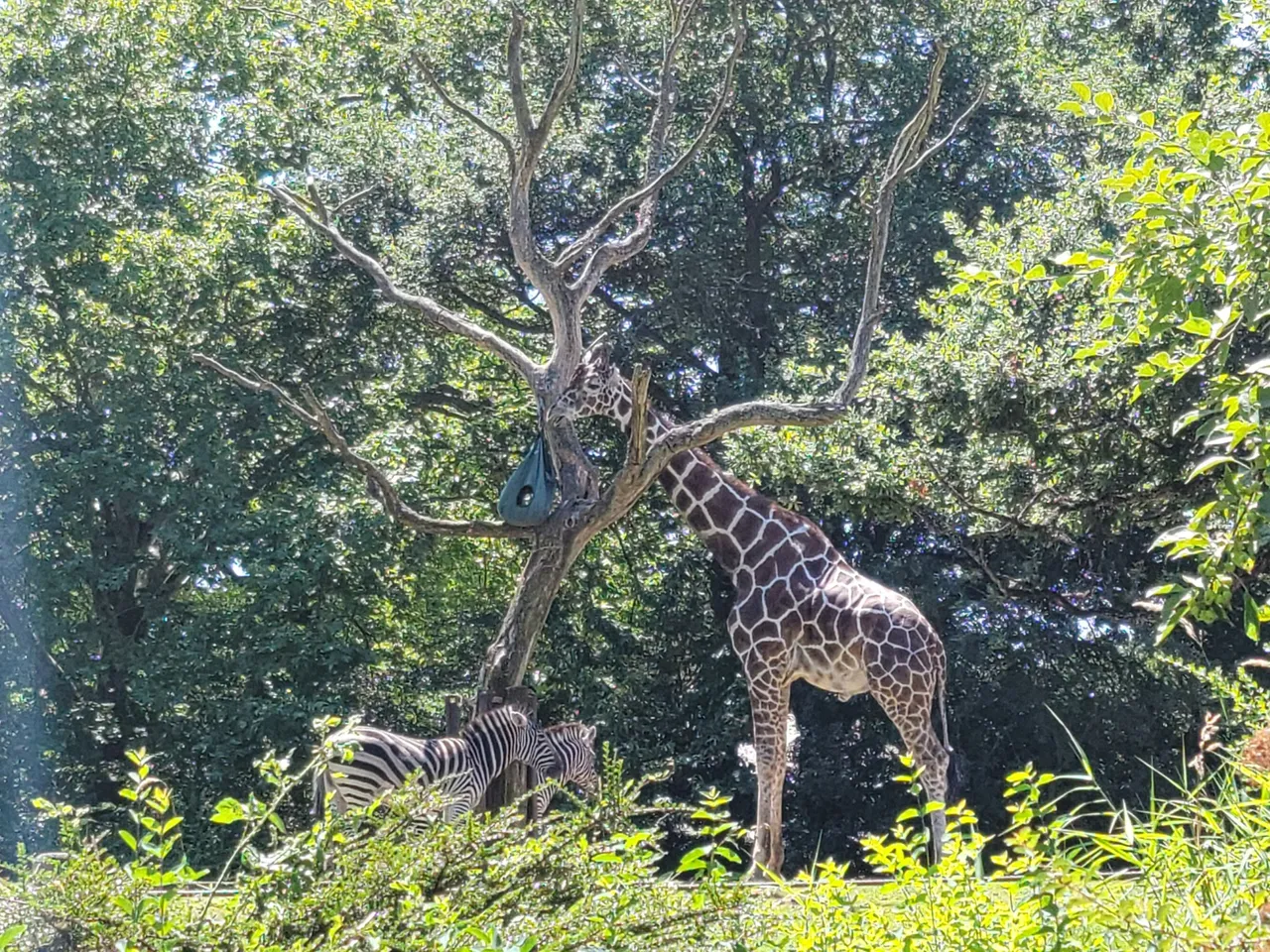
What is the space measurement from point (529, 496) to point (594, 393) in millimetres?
1176

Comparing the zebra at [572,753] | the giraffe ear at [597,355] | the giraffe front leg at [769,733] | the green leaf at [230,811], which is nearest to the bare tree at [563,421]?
the giraffe ear at [597,355]

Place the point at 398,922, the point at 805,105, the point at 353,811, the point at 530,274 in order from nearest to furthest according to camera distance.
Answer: the point at 398,922 < the point at 353,811 < the point at 530,274 < the point at 805,105

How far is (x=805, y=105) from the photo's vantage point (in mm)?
16312

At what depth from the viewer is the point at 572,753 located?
10664 millimetres

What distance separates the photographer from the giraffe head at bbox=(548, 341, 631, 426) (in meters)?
9.39

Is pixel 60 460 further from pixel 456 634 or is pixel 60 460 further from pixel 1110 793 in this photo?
pixel 1110 793

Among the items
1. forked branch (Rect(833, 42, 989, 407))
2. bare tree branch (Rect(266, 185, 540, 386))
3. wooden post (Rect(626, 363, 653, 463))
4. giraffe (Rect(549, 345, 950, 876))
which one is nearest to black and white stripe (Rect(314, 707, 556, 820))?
wooden post (Rect(626, 363, 653, 463))

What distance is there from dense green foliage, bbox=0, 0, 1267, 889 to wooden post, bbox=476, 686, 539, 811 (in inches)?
188

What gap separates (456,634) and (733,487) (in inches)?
290

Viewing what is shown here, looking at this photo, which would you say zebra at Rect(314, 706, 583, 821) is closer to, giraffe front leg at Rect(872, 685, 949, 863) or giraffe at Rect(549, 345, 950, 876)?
giraffe at Rect(549, 345, 950, 876)

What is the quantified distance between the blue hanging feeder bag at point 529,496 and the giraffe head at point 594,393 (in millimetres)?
401

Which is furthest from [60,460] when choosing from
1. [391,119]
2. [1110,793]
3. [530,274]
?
[1110,793]

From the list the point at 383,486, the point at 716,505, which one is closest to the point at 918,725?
the point at 716,505

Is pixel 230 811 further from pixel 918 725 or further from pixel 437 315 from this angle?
pixel 918 725
